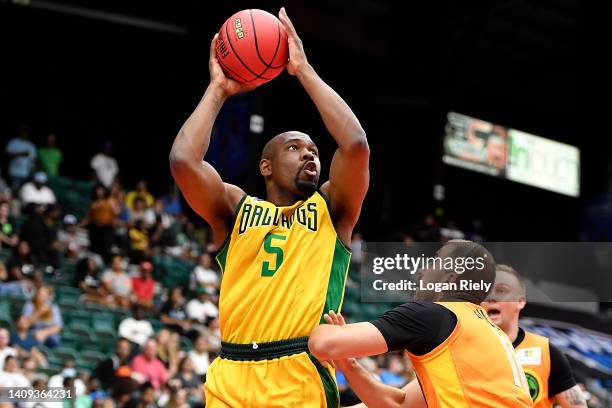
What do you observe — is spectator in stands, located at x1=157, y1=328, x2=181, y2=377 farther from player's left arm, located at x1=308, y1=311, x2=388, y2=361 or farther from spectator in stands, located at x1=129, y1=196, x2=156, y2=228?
player's left arm, located at x1=308, y1=311, x2=388, y2=361

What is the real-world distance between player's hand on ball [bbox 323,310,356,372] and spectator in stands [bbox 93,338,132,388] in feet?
25.7

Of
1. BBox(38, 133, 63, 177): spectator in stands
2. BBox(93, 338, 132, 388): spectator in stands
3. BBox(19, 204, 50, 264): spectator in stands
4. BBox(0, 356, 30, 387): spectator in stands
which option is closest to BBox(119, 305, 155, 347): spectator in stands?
BBox(93, 338, 132, 388): spectator in stands

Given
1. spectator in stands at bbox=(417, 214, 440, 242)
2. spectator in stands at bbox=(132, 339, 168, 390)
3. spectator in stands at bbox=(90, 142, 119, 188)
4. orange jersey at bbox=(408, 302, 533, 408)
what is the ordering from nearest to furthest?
orange jersey at bbox=(408, 302, 533, 408)
spectator in stands at bbox=(132, 339, 168, 390)
spectator in stands at bbox=(90, 142, 119, 188)
spectator in stands at bbox=(417, 214, 440, 242)

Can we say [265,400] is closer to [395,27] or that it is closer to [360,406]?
[360,406]

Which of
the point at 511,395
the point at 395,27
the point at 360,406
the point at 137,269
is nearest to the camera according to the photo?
the point at 511,395

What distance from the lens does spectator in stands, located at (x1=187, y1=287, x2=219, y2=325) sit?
47.2 feet

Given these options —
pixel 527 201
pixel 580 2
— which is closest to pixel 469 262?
pixel 580 2

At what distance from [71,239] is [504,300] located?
1070cm

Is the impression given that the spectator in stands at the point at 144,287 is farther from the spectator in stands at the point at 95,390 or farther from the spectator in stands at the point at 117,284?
the spectator in stands at the point at 95,390

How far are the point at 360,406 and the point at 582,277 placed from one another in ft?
11.1

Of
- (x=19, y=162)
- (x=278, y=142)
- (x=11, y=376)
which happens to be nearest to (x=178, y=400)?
(x=11, y=376)

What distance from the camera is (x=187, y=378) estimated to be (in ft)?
40.3

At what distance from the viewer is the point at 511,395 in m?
3.94

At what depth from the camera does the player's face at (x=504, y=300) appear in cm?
560
